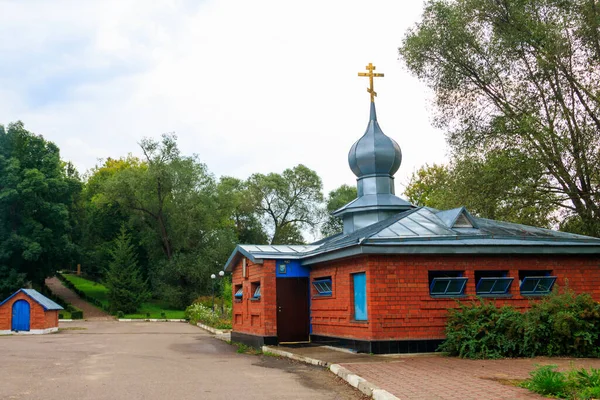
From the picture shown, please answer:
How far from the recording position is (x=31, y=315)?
29641 mm

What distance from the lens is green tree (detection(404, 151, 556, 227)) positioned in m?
19.4

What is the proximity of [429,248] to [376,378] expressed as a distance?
15.3 ft

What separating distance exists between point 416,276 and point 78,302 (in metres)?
45.5

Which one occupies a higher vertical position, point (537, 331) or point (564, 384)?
point (537, 331)

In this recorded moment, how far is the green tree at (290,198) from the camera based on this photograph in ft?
191

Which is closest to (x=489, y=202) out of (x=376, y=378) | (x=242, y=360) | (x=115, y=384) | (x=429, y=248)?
(x=429, y=248)

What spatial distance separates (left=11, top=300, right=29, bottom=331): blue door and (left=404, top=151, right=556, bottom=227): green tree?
2199cm

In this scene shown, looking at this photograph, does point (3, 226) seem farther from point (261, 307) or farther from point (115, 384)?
point (115, 384)

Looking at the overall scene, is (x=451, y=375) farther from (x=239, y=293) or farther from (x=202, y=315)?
(x=202, y=315)

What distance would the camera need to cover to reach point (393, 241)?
1365 cm

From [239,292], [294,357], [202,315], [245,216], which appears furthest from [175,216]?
[294,357]

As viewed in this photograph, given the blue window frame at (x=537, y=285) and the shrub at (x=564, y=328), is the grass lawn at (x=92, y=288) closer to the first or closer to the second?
the blue window frame at (x=537, y=285)

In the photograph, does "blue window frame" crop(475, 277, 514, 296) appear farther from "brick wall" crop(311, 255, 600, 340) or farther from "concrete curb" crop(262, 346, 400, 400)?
"concrete curb" crop(262, 346, 400, 400)

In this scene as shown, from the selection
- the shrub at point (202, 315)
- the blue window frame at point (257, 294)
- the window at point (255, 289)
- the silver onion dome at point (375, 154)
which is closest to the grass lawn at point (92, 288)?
the shrub at point (202, 315)
